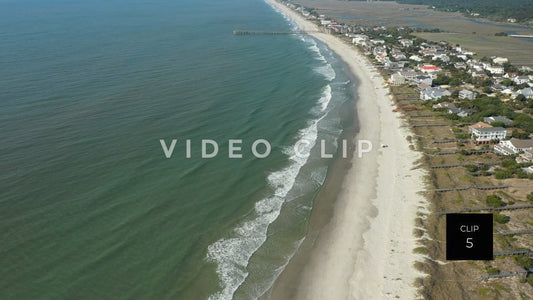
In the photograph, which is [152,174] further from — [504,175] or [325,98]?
[504,175]

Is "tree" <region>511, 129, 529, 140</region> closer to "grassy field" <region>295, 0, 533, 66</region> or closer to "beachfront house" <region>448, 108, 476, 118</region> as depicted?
"beachfront house" <region>448, 108, 476, 118</region>

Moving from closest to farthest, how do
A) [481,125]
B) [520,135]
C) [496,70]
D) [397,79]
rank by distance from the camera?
[520,135] < [481,125] < [397,79] < [496,70]

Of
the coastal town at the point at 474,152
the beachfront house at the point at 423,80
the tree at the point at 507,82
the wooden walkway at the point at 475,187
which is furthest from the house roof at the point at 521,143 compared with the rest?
the tree at the point at 507,82

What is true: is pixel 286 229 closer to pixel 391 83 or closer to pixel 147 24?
pixel 391 83

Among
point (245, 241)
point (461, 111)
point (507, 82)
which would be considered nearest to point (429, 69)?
point (507, 82)

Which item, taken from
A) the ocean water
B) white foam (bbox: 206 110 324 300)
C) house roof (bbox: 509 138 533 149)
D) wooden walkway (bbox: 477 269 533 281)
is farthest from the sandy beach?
house roof (bbox: 509 138 533 149)

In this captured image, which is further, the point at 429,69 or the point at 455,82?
the point at 429,69

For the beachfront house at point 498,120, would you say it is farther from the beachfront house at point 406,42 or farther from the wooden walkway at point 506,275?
the beachfront house at point 406,42
